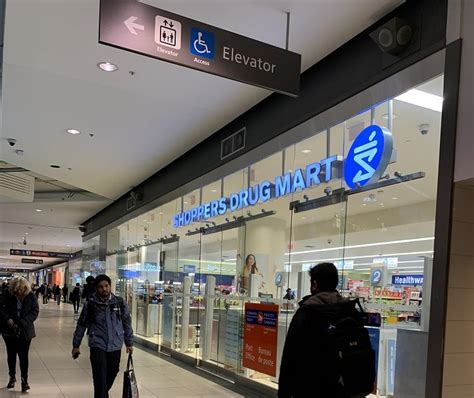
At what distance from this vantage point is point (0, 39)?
7.95ft

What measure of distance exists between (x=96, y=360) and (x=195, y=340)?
4.82 m

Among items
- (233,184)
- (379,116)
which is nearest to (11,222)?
(233,184)

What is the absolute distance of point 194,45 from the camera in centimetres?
338

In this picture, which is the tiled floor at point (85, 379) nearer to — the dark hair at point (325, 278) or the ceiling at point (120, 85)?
the ceiling at point (120, 85)

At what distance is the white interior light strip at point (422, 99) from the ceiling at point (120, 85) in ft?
2.22

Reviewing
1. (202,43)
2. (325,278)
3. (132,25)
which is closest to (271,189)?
(202,43)

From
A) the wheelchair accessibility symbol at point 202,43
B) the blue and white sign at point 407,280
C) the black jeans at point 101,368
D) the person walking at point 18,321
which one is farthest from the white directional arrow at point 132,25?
the person walking at point 18,321

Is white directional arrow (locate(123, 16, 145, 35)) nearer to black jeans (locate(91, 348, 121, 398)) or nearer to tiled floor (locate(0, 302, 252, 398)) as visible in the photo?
black jeans (locate(91, 348, 121, 398))

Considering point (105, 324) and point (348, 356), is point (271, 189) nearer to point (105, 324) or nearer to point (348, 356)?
point (105, 324)

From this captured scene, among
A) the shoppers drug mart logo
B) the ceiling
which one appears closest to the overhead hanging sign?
the ceiling

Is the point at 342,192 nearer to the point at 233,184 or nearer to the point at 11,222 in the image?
the point at 233,184

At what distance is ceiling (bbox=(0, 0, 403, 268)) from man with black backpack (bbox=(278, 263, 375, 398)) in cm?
249

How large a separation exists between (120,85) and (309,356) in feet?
13.3

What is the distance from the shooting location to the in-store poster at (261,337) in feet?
19.9
